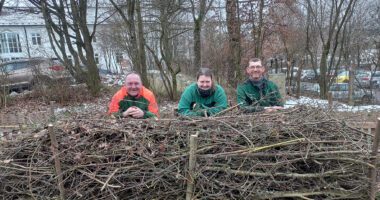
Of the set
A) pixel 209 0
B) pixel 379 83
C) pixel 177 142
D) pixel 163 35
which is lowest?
pixel 379 83

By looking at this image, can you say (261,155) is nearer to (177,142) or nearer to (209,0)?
(177,142)

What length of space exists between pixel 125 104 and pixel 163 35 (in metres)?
7.44

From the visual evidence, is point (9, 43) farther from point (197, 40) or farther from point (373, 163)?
point (373, 163)

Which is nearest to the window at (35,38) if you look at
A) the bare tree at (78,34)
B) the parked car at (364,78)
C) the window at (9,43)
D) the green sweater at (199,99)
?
the window at (9,43)

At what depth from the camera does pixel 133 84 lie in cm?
423

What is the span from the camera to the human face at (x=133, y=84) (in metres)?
4.22

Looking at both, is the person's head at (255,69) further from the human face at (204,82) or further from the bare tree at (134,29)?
the bare tree at (134,29)

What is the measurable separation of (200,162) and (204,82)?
169 cm

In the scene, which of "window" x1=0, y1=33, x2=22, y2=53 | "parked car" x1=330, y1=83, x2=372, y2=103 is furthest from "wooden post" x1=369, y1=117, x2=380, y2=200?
"window" x1=0, y1=33, x2=22, y2=53

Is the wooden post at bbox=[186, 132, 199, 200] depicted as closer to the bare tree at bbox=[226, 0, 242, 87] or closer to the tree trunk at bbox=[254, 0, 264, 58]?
the bare tree at bbox=[226, 0, 242, 87]

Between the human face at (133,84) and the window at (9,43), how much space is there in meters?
34.6

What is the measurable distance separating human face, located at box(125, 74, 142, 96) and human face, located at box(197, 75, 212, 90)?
0.88 meters

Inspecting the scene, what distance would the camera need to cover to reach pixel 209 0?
11.5 meters

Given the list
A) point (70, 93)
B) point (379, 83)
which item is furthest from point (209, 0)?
point (379, 83)
